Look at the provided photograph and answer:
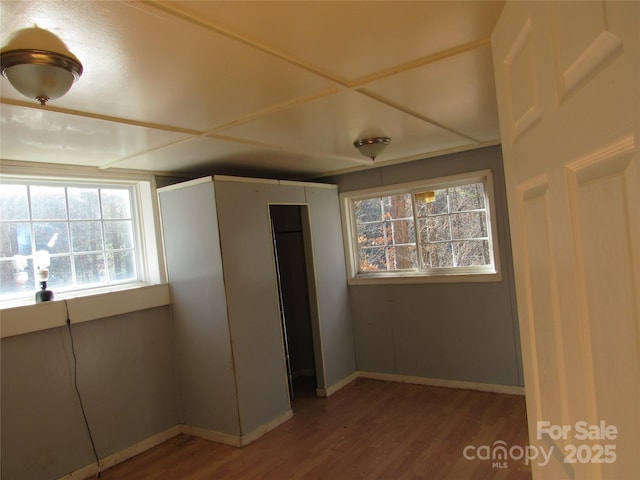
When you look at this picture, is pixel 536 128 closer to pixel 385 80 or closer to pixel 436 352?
pixel 385 80

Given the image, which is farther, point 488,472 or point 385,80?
point 488,472

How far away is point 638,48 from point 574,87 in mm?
184

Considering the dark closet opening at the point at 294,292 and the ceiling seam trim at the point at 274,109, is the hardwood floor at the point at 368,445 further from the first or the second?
the ceiling seam trim at the point at 274,109

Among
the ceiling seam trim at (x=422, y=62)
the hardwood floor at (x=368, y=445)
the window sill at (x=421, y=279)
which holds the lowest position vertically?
the hardwood floor at (x=368, y=445)

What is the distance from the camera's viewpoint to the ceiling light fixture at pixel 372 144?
9.98 ft

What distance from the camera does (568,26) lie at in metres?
0.66

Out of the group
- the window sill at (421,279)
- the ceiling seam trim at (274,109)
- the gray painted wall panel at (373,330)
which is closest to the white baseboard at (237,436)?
the gray painted wall panel at (373,330)

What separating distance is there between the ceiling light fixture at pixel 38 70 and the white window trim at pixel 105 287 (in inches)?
70.1

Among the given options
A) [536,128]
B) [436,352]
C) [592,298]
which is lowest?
[436,352]

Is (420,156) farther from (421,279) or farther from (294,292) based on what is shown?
(294,292)

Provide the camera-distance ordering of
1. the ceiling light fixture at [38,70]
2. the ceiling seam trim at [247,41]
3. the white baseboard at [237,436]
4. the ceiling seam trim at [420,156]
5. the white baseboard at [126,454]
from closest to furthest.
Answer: the ceiling seam trim at [247,41] < the ceiling light fixture at [38,70] < the white baseboard at [126,454] < the white baseboard at [237,436] < the ceiling seam trim at [420,156]

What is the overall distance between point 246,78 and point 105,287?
94.5 inches

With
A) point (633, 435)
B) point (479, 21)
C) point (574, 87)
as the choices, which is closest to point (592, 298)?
point (633, 435)

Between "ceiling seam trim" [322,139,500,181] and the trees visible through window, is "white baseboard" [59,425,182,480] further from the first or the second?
"ceiling seam trim" [322,139,500,181]
